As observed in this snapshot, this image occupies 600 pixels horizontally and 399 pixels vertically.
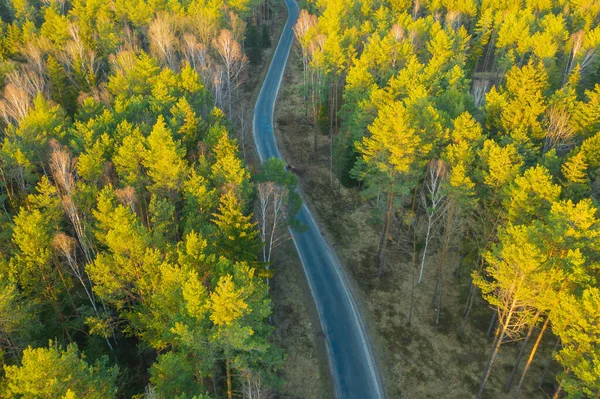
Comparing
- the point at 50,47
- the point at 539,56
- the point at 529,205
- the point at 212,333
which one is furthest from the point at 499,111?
the point at 50,47

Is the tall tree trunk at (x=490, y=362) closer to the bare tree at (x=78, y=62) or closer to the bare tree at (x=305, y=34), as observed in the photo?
the bare tree at (x=305, y=34)

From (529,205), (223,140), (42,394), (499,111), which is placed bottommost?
(42,394)

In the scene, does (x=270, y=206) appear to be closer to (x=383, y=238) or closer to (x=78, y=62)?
(x=383, y=238)

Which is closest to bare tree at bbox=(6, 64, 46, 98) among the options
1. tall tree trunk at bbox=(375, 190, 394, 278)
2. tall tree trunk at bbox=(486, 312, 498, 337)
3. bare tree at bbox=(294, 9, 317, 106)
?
bare tree at bbox=(294, 9, 317, 106)

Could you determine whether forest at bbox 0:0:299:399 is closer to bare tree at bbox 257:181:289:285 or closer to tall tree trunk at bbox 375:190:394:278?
bare tree at bbox 257:181:289:285

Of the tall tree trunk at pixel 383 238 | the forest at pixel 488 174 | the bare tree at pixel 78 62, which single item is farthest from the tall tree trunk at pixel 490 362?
the bare tree at pixel 78 62

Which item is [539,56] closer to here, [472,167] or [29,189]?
[472,167]
